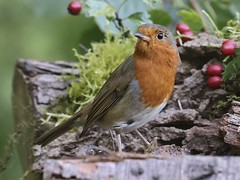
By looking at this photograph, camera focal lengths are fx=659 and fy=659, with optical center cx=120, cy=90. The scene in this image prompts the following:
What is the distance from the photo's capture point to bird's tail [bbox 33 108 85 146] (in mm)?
4223

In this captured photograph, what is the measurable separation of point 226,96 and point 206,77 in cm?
27

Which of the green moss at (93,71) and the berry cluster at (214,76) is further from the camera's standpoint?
the green moss at (93,71)

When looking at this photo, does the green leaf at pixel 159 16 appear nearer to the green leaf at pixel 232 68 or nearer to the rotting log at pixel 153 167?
the green leaf at pixel 232 68

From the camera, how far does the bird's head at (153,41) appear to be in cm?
401

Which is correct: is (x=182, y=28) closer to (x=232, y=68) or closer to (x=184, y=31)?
(x=184, y=31)

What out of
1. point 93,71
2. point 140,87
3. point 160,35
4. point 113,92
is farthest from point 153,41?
point 93,71

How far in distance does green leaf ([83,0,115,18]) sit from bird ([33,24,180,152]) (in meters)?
0.59

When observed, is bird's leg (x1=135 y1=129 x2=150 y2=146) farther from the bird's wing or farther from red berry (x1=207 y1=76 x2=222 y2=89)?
red berry (x1=207 y1=76 x2=222 y2=89)

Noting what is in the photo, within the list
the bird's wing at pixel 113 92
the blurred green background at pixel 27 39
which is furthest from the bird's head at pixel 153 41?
the blurred green background at pixel 27 39

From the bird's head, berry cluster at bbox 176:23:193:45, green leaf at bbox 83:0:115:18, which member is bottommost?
the bird's head

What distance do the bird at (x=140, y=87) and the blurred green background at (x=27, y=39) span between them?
134 cm

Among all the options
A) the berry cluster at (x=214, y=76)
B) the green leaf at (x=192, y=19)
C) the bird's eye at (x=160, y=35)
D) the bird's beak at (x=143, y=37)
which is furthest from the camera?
the green leaf at (x=192, y=19)

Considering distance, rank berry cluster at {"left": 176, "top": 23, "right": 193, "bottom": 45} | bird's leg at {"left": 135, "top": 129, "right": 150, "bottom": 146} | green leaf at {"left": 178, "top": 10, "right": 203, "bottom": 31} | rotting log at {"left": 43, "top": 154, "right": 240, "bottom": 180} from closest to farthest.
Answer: rotting log at {"left": 43, "top": 154, "right": 240, "bottom": 180} → bird's leg at {"left": 135, "top": 129, "right": 150, "bottom": 146} → berry cluster at {"left": 176, "top": 23, "right": 193, "bottom": 45} → green leaf at {"left": 178, "top": 10, "right": 203, "bottom": 31}

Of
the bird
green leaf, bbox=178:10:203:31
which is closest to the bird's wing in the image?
the bird
